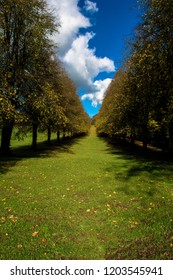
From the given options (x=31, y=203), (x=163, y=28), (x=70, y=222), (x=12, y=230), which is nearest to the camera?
(x=12, y=230)

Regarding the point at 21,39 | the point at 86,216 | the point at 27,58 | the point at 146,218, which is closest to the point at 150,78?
the point at 27,58

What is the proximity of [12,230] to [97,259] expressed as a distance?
9.16 feet

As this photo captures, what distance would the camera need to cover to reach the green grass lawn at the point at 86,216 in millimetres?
5566

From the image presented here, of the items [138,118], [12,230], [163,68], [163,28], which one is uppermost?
[163,28]

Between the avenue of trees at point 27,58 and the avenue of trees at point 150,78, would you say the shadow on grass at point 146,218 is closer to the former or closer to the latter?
the avenue of trees at point 150,78

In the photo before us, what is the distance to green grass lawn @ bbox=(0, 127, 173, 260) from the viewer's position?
5.57 meters

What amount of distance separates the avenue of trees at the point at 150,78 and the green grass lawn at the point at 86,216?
8.01 meters

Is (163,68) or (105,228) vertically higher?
(163,68)

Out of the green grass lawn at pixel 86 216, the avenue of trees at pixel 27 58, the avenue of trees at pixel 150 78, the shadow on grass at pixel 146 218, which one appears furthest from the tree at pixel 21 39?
the shadow on grass at pixel 146 218

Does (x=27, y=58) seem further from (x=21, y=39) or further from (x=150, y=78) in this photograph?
(x=150, y=78)

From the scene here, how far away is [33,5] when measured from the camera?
774 inches

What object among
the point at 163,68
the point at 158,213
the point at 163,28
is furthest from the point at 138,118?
the point at 158,213
